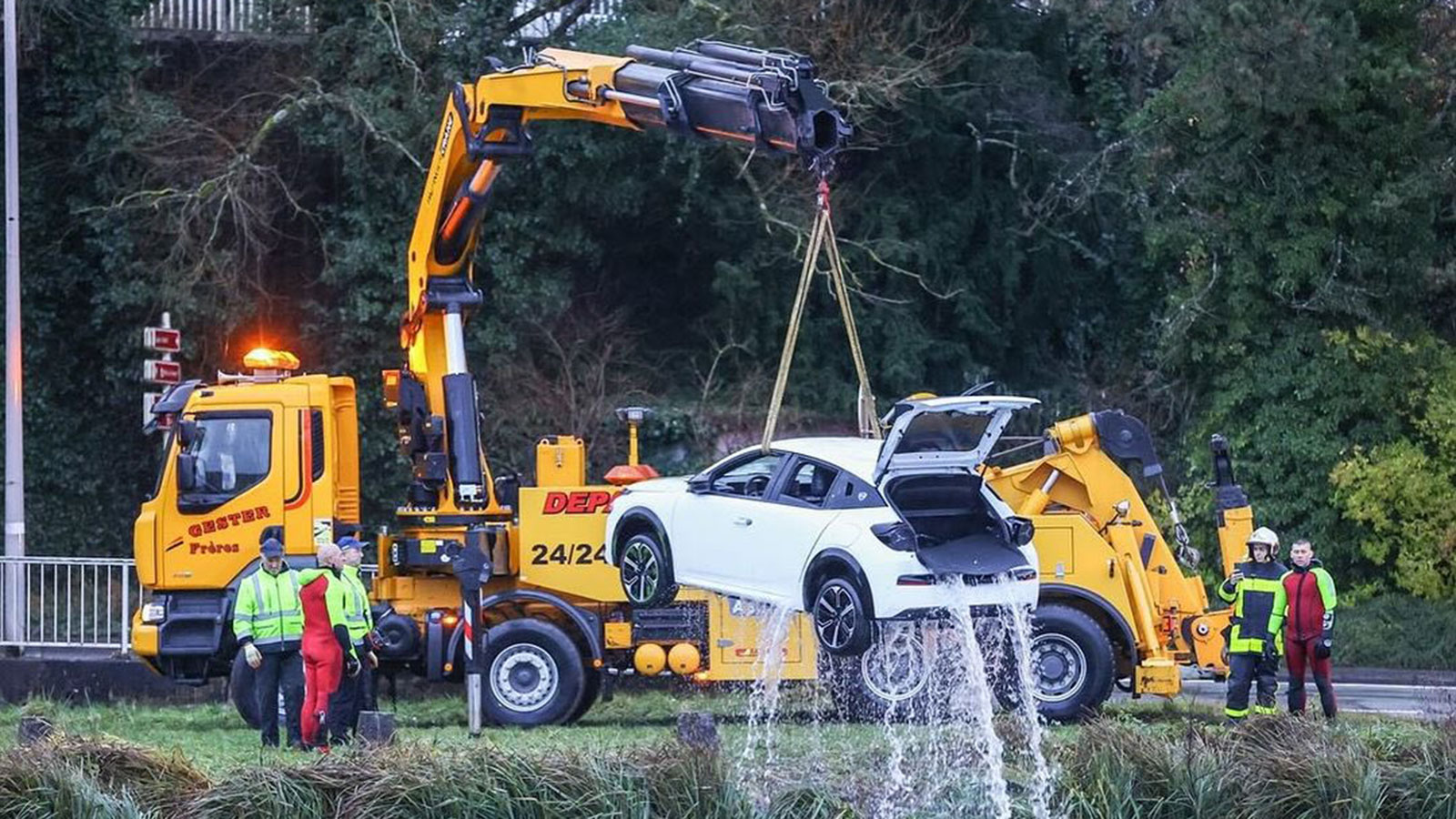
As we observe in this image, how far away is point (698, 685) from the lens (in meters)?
20.3

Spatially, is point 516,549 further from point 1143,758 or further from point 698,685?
point 1143,758

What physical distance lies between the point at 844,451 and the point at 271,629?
5072mm

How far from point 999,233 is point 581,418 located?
23.2 feet

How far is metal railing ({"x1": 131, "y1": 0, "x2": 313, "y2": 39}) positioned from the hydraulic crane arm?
36.8ft

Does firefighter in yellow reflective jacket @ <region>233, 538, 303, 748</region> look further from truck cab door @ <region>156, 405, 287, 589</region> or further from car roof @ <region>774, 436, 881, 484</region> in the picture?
car roof @ <region>774, 436, 881, 484</region>

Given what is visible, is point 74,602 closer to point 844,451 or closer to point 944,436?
point 844,451

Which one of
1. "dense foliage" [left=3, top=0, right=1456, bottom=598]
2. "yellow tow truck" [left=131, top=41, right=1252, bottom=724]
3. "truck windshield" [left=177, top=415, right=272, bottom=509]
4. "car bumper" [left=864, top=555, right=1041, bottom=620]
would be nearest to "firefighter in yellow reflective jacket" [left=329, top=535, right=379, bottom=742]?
"yellow tow truck" [left=131, top=41, right=1252, bottom=724]

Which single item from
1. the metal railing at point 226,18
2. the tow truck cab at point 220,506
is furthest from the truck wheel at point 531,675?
the metal railing at point 226,18

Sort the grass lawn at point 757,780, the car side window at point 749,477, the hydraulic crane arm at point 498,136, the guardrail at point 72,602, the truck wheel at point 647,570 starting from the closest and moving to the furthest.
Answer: the grass lawn at point 757,780, the hydraulic crane arm at point 498,136, the car side window at point 749,477, the truck wheel at point 647,570, the guardrail at point 72,602

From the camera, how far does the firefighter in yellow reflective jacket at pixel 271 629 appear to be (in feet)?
55.0

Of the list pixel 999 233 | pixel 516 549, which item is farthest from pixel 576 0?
pixel 516 549

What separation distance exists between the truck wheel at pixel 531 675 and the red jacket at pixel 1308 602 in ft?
19.7

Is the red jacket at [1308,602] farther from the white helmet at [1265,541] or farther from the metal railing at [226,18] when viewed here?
the metal railing at [226,18]

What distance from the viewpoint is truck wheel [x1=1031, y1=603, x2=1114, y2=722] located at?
17953 mm
